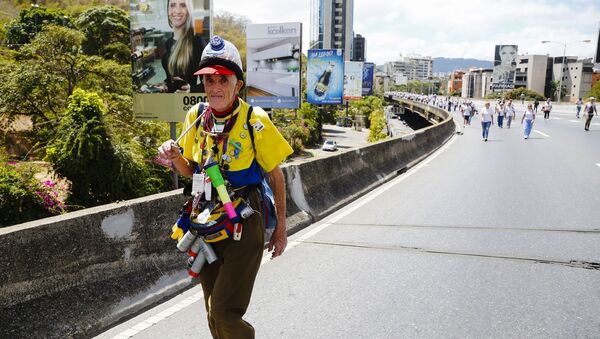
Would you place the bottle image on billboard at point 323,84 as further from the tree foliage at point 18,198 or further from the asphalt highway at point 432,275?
the tree foliage at point 18,198

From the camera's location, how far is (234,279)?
288 centimetres

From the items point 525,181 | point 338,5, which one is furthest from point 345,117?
point 338,5

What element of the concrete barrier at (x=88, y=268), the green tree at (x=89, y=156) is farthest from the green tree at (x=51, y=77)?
the concrete barrier at (x=88, y=268)

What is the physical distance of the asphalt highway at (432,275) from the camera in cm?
407

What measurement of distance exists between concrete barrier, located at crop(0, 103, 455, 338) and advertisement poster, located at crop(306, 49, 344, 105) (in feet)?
175

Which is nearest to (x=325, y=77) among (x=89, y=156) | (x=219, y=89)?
(x=89, y=156)

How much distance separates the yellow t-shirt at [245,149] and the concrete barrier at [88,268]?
1.46 m

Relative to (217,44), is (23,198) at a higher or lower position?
lower

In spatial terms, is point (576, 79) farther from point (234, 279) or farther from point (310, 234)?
point (234, 279)

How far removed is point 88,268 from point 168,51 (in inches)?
219

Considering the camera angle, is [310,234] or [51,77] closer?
[310,234]

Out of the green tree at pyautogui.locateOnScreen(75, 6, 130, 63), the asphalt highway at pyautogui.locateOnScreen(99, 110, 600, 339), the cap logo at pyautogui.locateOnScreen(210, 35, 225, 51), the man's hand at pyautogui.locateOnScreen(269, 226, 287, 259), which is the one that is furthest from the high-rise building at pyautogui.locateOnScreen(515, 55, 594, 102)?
the cap logo at pyautogui.locateOnScreen(210, 35, 225, 51)

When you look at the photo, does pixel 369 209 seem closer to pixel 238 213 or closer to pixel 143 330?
pixel 143 330

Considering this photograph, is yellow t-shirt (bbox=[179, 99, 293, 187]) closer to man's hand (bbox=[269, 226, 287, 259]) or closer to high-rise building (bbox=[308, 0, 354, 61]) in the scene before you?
man's hand (bbox=[269, 226, 287, 259])
